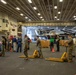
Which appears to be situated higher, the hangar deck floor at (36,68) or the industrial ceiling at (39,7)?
the industrial ceiling at (39,7)

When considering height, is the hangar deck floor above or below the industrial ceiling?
below

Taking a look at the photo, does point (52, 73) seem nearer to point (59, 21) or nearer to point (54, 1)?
point (54, 1)

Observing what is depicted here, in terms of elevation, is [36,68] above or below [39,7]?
below

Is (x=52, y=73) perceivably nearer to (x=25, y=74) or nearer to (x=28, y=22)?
(x=25, y=74)

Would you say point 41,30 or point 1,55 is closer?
point 1,55

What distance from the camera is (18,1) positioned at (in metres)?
Result: 16.0

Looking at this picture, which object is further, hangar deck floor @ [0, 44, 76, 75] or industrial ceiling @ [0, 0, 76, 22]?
industrial ceiling @ [0, 0, 76, 22]

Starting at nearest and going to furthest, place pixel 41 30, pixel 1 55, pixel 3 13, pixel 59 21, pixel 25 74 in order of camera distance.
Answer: pixel 25 74, pixel 1 55, pixel 3 13, pixel 59 21, pixel 41 30

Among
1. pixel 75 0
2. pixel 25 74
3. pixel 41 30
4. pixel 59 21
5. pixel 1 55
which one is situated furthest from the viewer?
pixel 41 30

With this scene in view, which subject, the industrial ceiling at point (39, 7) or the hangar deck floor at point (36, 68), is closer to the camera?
the hangar deck floor at point (36, 68)

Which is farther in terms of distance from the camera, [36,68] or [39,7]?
[39,7]

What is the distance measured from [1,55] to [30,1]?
6196 millimetres

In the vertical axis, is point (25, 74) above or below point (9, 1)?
below

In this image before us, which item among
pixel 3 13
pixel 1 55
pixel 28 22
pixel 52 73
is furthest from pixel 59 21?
pixel 52 73
